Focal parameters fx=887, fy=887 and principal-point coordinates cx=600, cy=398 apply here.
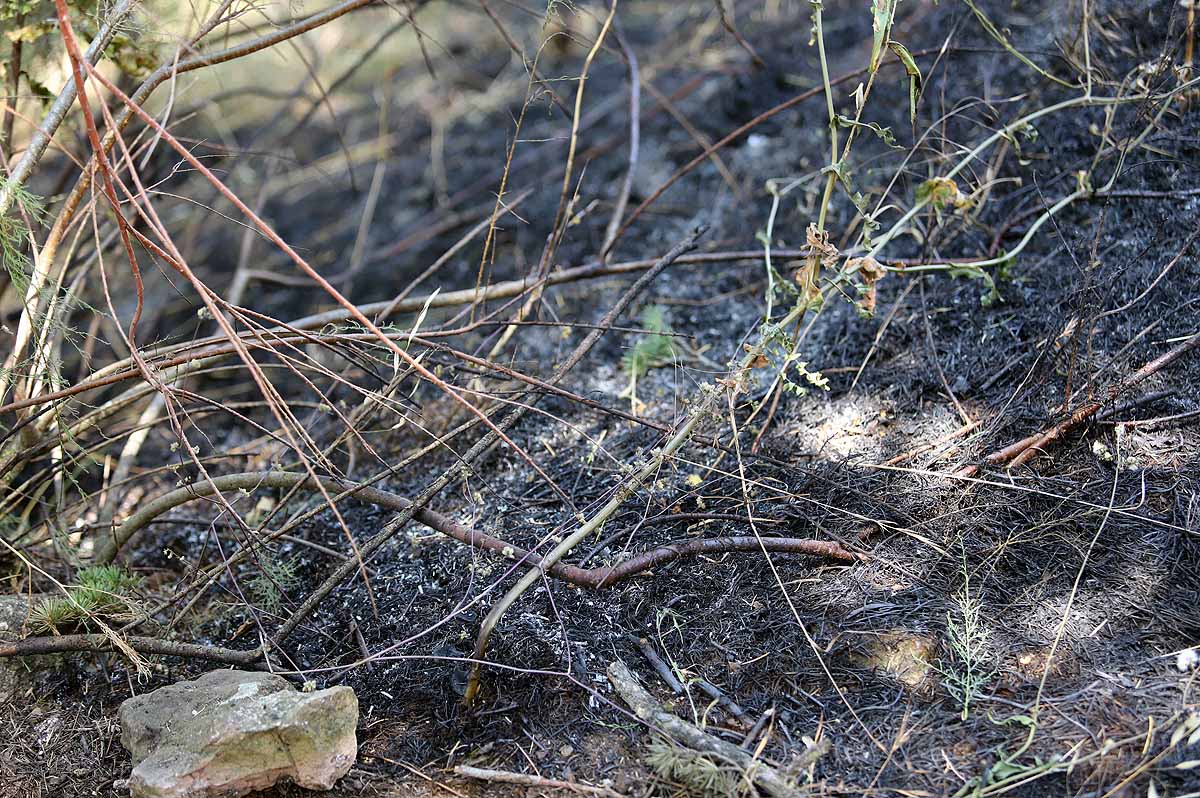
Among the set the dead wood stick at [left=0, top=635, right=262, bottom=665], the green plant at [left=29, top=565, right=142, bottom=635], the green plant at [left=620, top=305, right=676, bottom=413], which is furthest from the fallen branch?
the green plant at [left=620, top=305, right=676, bottom=413]

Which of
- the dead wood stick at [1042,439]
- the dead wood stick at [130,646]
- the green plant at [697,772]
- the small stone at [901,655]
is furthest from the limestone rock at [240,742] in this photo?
the dead wood stick at [1042,439]

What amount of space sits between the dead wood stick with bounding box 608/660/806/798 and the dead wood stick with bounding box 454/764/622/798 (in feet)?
0.59

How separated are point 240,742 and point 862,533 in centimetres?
160

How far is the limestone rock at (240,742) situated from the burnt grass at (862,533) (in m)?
0.11

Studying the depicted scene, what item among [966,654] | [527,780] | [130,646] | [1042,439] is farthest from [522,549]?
[1042,439]

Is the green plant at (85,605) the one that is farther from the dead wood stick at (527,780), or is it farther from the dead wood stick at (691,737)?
the dead wood stick at (691,737)

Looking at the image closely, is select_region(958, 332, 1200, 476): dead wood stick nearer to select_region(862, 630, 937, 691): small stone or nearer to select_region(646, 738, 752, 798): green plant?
select_region(862, 630, 937, 691): small stone

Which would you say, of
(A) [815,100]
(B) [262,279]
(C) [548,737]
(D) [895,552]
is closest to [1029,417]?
(D) [895,552]

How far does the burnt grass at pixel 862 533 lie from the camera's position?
2.01 m

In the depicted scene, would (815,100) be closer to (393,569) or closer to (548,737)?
(393,569)

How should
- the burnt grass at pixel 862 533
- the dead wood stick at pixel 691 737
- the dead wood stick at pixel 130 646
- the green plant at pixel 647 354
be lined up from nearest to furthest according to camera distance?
the dead wood stick at pixel 691 737 → the burnt grass at pixel 862 533 → the dead wood stick at pixel 130 646 → the green plant at pixel 647 354

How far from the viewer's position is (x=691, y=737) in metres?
1.94

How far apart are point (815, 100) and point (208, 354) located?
10.0ft

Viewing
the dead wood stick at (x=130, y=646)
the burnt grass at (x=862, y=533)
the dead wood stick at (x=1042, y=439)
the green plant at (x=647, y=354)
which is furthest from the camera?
the green plant at (x=647, y=354)
